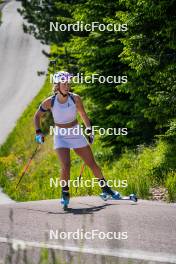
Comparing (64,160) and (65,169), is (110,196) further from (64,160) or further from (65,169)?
(64,160)

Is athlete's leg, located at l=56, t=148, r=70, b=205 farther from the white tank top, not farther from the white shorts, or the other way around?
the white tank top

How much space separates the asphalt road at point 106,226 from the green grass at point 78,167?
1.31 metres

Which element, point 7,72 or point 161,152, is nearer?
point 161,152

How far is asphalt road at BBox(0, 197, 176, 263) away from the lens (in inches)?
264

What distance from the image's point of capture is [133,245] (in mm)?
6961

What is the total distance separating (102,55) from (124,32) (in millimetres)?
1981

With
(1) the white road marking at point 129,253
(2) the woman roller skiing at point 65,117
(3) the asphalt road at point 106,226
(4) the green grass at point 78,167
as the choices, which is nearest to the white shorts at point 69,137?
(2) the woman roller skiing at point 65,117

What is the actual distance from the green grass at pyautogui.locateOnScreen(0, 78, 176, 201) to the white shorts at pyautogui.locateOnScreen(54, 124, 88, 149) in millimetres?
1688

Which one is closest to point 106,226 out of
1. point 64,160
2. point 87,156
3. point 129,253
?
point 129,253

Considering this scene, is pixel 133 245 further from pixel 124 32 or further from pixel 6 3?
pixel 6 3

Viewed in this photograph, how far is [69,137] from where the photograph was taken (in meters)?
9.48

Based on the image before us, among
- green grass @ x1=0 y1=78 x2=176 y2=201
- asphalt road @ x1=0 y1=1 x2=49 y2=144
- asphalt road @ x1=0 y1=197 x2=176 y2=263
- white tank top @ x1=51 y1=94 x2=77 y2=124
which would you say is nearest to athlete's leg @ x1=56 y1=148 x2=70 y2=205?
asphalt road @ x1=0 y1=197 x2=176 y2=263

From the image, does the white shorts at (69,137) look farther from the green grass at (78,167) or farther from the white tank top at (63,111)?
the green grass at (78,167)

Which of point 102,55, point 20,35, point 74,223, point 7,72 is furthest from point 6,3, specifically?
point 74,223
